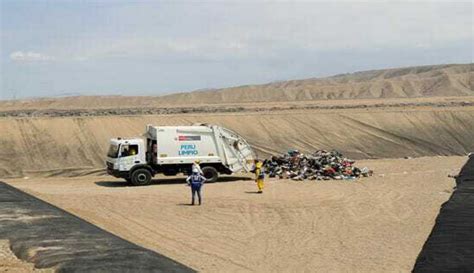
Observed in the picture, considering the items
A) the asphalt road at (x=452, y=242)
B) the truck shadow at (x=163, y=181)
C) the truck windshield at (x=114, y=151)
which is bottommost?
the truck shadow at (x=163, y=181)

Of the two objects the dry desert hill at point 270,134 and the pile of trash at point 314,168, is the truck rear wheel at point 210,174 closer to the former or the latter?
the pile of trash at point 314,168

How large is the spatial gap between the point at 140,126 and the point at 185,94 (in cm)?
7721

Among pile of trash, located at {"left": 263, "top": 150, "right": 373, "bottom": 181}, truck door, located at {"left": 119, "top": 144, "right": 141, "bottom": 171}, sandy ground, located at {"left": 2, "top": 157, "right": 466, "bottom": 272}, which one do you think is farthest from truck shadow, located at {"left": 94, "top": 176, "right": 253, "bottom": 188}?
pile of trash, located at {"left": 263, "top": 150, "right": 373, "bottom": 181}

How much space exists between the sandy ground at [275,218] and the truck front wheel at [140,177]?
1.71ft

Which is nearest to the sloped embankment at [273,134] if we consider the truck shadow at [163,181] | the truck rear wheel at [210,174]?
the truck shadow at [163,181]

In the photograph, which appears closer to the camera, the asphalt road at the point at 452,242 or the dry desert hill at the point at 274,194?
the asphalt road at the point at 452,242

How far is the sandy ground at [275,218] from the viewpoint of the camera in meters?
14.3

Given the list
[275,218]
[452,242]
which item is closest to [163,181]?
[275,218]

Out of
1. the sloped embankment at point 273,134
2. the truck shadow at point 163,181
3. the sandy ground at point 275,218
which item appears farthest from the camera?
the sloped embankment at point 273,134

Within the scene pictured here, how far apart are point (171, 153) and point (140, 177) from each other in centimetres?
165

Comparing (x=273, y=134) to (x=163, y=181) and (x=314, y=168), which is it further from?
(x=163, y=181)

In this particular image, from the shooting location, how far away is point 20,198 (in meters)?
18.7

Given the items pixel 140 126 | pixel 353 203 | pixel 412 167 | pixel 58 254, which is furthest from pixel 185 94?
pixel 58 254

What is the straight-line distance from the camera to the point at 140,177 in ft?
90.3
